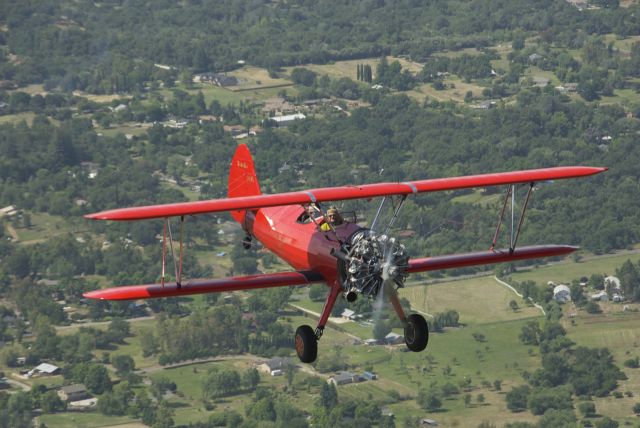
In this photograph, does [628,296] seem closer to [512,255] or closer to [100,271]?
[100,271]

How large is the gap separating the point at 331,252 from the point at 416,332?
10.9ft

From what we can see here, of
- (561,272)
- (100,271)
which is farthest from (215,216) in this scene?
(561,272)

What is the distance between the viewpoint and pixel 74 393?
13238 centimetres

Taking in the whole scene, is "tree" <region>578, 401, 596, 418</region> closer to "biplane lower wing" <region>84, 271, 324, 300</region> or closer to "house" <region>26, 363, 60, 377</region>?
"house" <region>26, 363, 60, 377</region>

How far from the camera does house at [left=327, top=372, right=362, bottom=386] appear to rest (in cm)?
13075

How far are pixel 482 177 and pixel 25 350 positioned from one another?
103092 mm

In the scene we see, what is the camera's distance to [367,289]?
45.9 metres

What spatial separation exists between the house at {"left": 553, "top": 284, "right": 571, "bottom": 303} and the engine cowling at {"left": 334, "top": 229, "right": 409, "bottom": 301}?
109 meters

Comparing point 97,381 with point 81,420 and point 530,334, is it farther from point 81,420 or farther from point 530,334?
point 530,334

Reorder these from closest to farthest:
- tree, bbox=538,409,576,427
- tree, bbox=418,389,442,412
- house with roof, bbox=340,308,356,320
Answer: tree, bbox=418,389,442,412 → tree, bbox=538,409,576,427 → house with roof, bbox=340,308,356,320

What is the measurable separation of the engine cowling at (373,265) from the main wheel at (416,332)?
1.22 metres

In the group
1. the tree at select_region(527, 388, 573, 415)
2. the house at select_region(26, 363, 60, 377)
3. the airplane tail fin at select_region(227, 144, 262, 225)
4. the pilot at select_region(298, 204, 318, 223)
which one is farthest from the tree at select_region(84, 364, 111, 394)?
the pilot at select_region(298, 204, 318, 223)

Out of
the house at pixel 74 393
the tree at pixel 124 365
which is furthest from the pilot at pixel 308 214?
the tree at pixel 124 365

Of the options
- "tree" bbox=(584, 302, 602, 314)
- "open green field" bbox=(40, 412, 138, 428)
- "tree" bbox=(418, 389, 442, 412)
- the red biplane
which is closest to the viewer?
the red biplane
